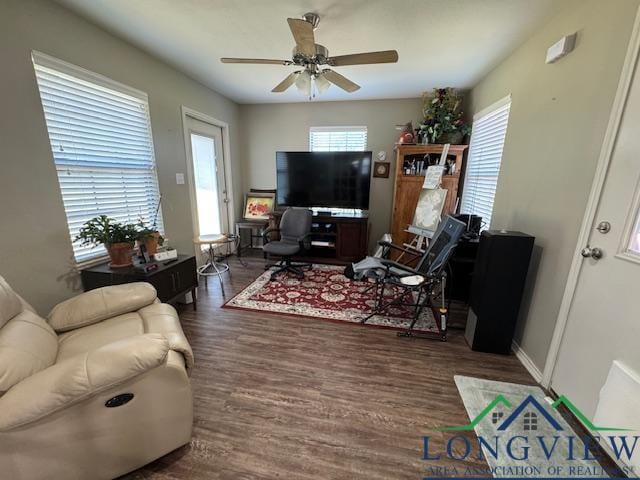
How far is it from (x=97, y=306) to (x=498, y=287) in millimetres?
2661

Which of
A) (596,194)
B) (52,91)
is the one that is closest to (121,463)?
(52,91)

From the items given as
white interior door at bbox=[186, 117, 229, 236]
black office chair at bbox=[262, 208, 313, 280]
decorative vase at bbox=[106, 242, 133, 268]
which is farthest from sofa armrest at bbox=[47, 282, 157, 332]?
white interior door at bbox=[186, 117, 229, 236]

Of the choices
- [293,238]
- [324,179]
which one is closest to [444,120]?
[324,179]

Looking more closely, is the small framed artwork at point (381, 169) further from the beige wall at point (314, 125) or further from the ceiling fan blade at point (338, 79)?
the ceiling fan blade at point (338, 79)

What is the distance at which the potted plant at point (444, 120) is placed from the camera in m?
3.34

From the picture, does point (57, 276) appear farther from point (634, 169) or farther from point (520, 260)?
point (634, 169)

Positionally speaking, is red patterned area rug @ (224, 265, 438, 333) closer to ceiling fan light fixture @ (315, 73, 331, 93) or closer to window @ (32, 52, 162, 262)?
window @ (32, 52, 162, 262)

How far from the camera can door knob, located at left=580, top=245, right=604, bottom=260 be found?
1.38 meters

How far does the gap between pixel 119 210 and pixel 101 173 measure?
0.36 m

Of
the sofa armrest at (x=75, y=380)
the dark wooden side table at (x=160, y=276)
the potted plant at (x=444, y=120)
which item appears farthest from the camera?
the potted plant at (x=444, y=120)

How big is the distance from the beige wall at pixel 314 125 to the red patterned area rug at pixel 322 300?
1558 mm

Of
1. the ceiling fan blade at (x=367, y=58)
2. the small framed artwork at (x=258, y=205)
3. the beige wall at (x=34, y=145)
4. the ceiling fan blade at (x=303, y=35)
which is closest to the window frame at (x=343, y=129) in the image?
the small framed artwork at (x=258, y=205)

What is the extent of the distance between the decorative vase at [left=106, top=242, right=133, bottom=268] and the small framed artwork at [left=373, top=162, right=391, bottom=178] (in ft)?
11.2

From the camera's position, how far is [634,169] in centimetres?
123
